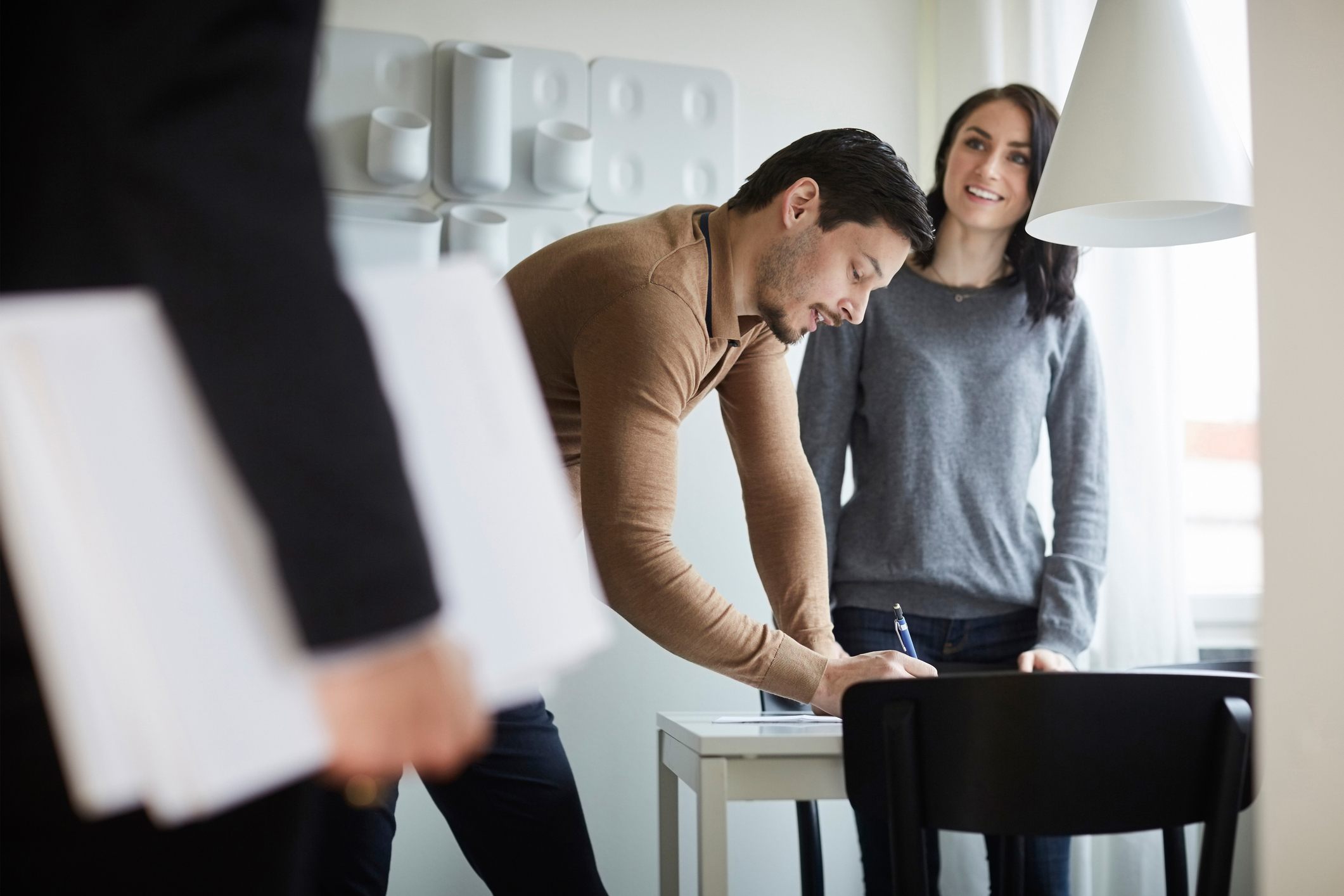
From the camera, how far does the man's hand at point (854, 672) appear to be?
1.50 m

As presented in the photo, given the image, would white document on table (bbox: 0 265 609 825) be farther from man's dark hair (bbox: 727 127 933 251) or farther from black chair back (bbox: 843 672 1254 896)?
man's dark hair (bbox: 727 127 933 251)

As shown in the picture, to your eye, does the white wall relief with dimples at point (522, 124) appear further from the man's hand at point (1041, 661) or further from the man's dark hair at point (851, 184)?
the man's hand at point (1041, 661)

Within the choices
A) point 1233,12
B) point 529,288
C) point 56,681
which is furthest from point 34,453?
point 1233,12

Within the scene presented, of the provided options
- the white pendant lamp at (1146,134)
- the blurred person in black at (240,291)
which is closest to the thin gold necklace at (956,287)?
the white pendant lamp at (1146,134)

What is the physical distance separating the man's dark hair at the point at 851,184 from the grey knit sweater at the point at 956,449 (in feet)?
1.57

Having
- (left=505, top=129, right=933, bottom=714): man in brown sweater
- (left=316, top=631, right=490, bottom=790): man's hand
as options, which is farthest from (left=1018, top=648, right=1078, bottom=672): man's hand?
(left=316, top=631, right=490, bottom=790): man's hand

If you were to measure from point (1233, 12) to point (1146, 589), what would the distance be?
4.13 ft

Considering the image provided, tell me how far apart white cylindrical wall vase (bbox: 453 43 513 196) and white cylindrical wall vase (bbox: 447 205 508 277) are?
0.19 ft

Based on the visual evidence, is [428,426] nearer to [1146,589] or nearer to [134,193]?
[134,193]

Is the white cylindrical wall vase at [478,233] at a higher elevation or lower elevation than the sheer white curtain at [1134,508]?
higher

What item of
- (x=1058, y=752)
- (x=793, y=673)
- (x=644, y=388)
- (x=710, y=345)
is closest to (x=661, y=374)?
(x=644, y=388)

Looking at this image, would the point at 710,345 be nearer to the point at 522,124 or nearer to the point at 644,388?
the point at 644,388

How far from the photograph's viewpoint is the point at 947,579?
2.02 meters

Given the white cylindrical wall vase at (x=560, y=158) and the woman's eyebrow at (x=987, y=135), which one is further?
the white cylindrical wall vase at (x=560, y=158)
